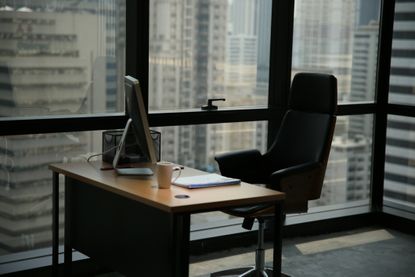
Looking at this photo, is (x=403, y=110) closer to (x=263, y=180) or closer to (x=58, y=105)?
(x=263, y=180)

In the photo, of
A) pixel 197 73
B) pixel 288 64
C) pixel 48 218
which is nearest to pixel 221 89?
pixel 197 73

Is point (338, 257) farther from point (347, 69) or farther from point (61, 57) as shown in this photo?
point (61, 57)

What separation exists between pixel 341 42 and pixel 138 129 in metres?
2.56

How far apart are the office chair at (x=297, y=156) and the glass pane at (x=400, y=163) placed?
1479 mm

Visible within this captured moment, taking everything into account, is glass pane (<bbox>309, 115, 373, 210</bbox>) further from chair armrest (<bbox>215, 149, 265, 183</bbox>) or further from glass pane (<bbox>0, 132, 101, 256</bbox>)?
glass pane (<bbox>0, 132, 101, 256</bbox>)

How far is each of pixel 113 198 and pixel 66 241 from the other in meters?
0.57

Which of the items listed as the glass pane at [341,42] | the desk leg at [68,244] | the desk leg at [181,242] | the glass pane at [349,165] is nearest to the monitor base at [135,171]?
the desk leg at [68,244]

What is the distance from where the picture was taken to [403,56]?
5867 mm

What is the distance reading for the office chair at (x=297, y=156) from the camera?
170 inches

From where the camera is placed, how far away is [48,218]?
15.0ft

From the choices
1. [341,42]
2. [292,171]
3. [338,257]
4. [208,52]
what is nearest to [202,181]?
[292,171]

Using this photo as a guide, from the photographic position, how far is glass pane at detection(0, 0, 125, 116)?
4.30 meters

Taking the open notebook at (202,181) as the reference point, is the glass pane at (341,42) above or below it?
above

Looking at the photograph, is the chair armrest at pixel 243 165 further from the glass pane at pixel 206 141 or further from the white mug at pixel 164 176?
the white mug at pixel 164 176
